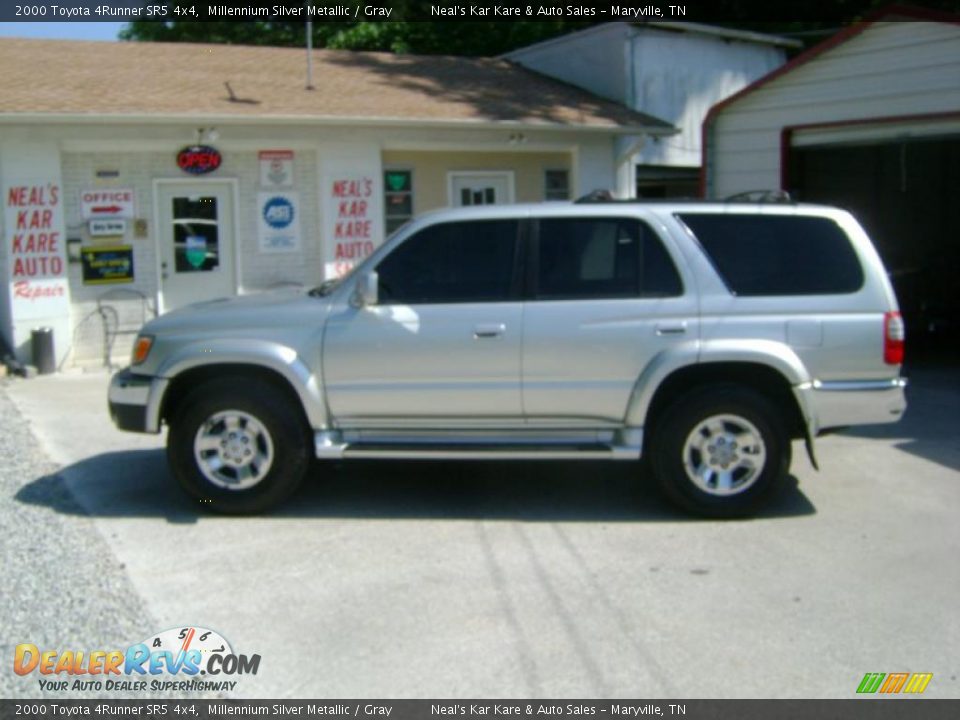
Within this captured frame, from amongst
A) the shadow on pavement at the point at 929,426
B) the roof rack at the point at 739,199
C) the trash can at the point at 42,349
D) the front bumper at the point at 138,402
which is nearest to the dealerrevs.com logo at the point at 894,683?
the roof rack at the point at 739,199

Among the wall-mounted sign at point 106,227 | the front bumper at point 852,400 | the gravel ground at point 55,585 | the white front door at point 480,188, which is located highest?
the white front door at point 480,188

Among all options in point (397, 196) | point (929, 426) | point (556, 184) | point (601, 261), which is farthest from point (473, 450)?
point (556, 184)

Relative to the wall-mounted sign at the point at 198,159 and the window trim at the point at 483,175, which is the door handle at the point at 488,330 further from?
the window trim at the point at 483,175

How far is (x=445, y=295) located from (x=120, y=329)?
7472mm

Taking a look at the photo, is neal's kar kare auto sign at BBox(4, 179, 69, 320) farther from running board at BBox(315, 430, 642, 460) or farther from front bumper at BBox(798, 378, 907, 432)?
front bumper at BBox(798, 378, 907, 432)

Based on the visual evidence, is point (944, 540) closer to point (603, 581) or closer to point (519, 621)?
Answer: point (603, 581)

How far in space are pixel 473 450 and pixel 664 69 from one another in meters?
12.4

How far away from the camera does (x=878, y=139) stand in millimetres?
11484

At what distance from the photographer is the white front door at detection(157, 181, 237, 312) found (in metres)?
13.2

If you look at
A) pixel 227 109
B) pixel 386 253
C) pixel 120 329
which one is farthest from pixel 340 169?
pixel 386 253

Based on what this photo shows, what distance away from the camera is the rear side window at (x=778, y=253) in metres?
6.57

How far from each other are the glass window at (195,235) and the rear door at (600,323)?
772cm

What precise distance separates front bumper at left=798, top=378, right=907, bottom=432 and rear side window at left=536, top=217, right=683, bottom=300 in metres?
1.04

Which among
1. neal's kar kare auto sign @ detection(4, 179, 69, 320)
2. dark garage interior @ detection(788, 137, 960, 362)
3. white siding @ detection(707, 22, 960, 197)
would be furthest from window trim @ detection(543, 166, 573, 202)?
neal's kar kare auto sign @ detection(4, 179, 69, 320)
